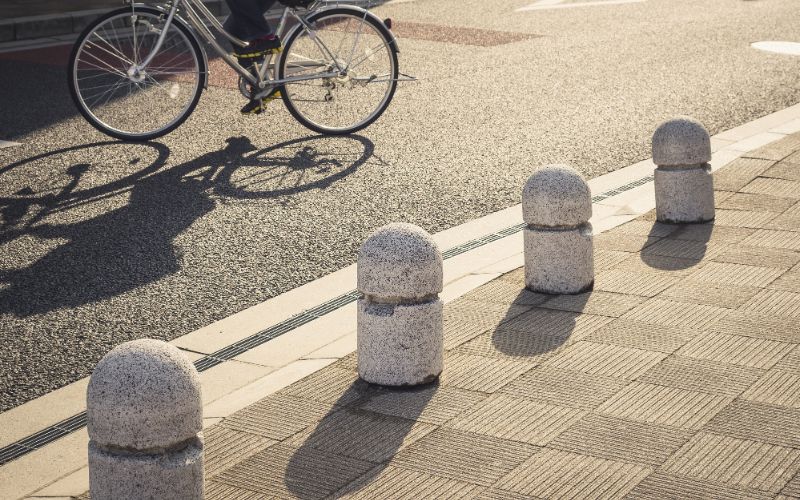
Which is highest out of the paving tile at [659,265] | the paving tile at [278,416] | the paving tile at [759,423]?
the paving tile at [278,416]

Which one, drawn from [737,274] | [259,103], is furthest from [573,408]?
[259,103]

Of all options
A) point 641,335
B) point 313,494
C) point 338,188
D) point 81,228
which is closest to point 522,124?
point 338,188

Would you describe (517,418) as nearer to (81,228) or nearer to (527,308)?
(527,308)

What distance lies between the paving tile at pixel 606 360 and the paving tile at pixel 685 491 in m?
1.00

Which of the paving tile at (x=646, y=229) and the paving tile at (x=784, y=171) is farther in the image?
the paving tile at (x=784, y=171)

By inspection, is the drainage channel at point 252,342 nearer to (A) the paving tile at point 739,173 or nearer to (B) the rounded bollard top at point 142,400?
(A) the paving tile at point 739,173

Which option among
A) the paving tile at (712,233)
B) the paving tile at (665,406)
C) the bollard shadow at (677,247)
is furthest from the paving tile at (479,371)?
the paving tile at (712,233)

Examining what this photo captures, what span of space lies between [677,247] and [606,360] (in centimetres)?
187

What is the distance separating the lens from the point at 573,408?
4789mm

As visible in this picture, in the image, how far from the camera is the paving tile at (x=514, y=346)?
17.6ft

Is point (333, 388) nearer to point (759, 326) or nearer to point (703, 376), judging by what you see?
point (703, 376)

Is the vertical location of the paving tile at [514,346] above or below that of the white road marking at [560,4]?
above

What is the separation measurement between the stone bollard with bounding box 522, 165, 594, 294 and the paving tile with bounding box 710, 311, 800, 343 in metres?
0.79

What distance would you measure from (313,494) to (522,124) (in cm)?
662
